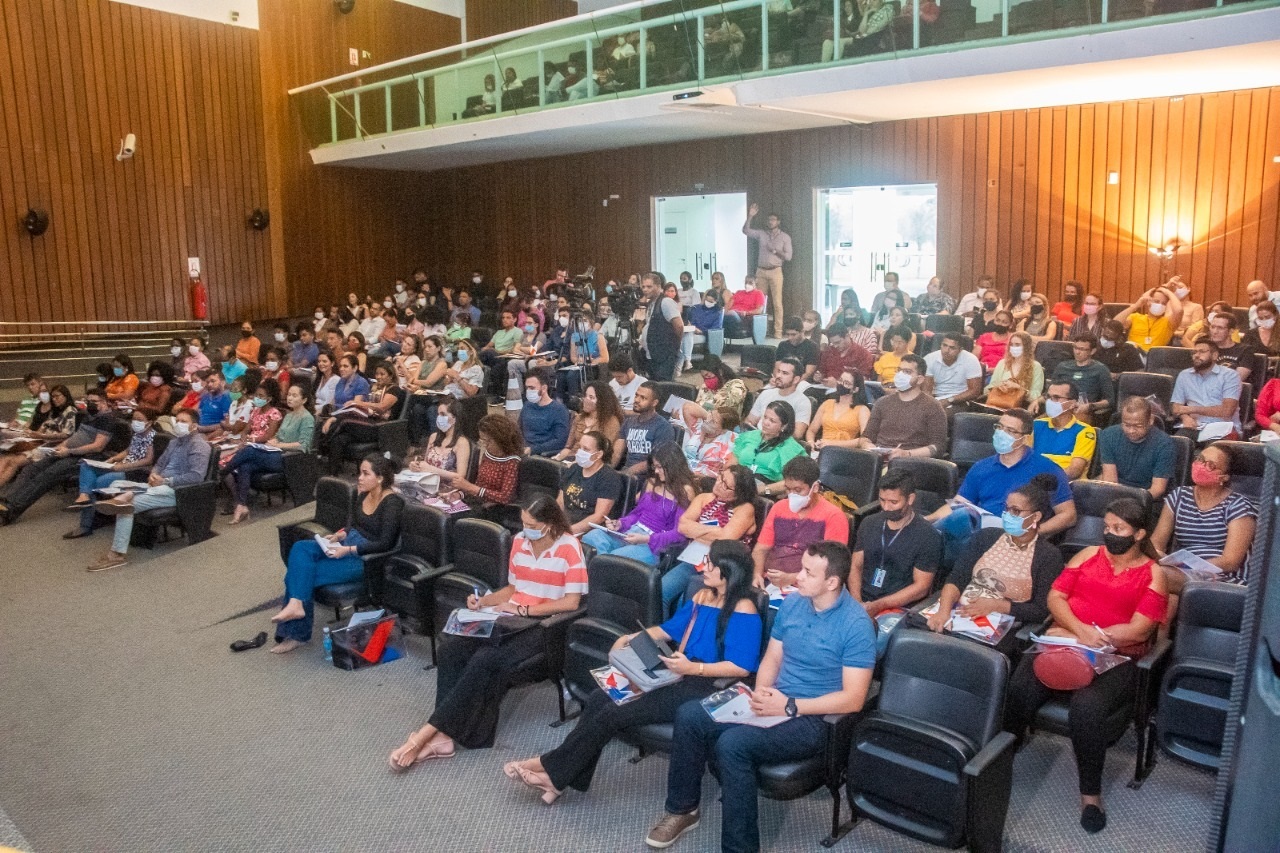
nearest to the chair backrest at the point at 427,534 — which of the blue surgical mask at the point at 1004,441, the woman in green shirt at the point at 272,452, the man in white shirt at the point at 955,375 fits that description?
the woman in green shirt at the point at 272,452

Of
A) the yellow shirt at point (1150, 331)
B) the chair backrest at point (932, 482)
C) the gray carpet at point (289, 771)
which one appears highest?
the yellow shirt at point (1150, 331)

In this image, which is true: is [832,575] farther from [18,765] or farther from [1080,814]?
[18,765]

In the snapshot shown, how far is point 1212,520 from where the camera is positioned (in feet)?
16.3

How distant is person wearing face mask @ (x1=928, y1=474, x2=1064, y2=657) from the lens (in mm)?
4617

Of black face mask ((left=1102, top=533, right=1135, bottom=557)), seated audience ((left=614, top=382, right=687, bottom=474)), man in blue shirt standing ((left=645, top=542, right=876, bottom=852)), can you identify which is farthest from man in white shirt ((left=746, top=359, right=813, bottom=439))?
man in blue shirt standing ((left=645, top=542, right=876, bottom=852))

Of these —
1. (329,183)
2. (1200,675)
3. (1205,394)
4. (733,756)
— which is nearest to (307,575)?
(733,756)

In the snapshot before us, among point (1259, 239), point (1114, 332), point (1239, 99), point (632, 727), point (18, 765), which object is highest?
point (1239, 99)

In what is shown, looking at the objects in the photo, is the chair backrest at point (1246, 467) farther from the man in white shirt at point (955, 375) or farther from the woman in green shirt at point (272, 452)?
the woman in green shirt at point (272, 452)

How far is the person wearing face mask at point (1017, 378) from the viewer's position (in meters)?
7.87

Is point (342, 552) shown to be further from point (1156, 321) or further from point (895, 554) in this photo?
point (1156, 321)

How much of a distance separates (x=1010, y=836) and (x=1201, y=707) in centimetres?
92

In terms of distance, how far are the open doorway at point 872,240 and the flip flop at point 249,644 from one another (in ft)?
31.5

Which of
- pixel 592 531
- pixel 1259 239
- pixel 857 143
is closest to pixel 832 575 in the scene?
pixel 592 531

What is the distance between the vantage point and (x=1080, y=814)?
4.02 meters
